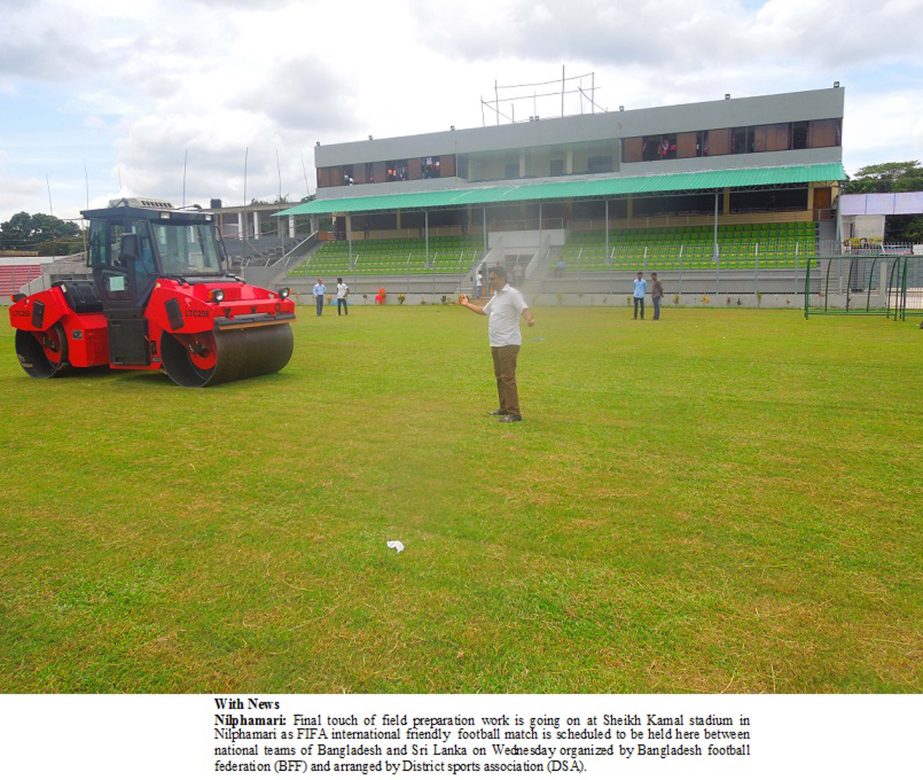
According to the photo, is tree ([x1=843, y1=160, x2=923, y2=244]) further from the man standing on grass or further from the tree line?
the tree line

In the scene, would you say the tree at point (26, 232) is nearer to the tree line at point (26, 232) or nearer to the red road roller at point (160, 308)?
the tree line at point (26, 232)

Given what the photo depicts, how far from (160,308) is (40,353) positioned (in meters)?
3.40

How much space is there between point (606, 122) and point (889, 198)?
77.8 feet

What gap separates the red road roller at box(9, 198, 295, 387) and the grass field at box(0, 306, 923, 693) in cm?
149

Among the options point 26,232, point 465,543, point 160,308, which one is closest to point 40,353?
point 160,308

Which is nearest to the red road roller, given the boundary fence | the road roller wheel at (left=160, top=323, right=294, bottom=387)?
the road roller wheel at (left=160, top=323, right=294, bottom=387)

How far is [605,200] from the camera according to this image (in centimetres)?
4116

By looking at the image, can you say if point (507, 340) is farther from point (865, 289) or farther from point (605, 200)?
point (605, 200)

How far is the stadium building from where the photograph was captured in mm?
36500

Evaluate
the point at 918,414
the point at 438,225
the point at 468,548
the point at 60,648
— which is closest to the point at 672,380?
the point at 918,414

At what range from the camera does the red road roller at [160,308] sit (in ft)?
36.7

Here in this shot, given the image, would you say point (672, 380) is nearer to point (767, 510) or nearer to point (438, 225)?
point (767, 510)

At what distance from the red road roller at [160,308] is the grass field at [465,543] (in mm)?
1494

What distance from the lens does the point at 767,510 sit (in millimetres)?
5594
